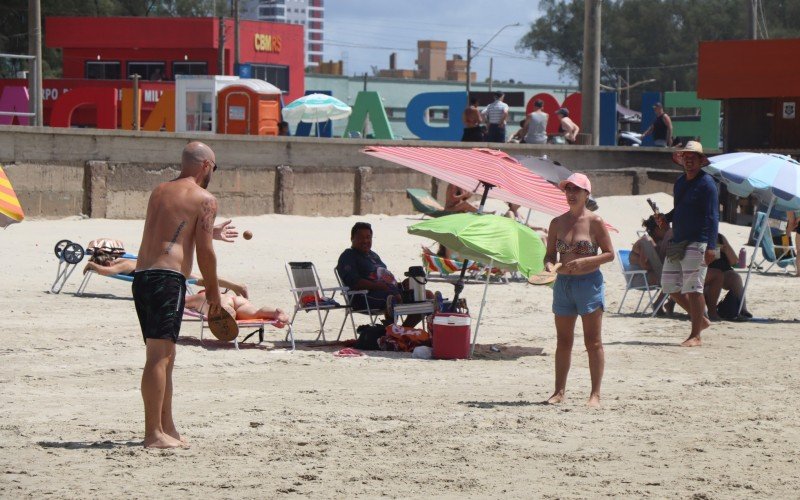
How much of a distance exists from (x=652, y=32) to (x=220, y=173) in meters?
89.3

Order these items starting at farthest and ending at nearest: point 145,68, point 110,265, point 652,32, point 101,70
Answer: point 652,32
point 101,70
point 145,68
point 110,265

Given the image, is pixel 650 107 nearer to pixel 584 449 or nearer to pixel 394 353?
pixel 394 353

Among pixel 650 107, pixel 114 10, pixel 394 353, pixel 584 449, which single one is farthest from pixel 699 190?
pixel 114 10

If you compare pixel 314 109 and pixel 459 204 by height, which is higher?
pixel 314 109

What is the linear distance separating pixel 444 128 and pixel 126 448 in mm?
27850

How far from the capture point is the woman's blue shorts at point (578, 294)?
925 centimetres

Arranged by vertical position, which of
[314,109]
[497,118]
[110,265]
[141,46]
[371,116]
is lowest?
[110,265]

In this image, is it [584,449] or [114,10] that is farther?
[114,10]

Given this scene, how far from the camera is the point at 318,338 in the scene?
12.5 metres

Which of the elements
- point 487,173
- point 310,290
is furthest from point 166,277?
point 487,173

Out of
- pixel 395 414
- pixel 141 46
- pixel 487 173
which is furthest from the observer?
pixel 141 46

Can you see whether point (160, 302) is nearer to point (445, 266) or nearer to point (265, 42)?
point (445, 266)

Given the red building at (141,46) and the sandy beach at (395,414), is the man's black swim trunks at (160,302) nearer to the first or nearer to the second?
the sandy beach at (395,414)

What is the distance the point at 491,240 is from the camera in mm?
11375
